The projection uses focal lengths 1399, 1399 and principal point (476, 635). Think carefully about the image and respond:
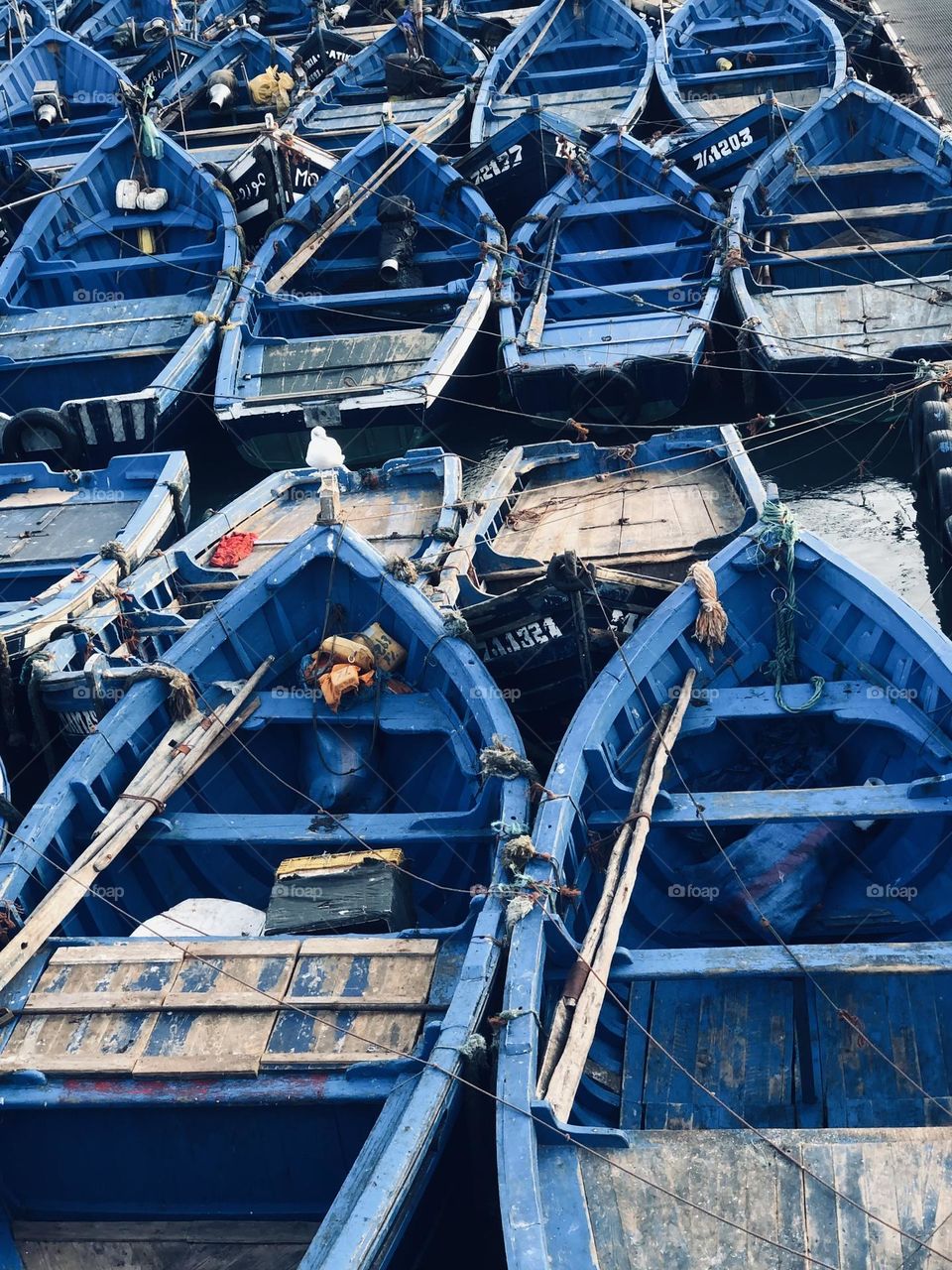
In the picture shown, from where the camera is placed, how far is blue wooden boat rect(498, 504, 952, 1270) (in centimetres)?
741

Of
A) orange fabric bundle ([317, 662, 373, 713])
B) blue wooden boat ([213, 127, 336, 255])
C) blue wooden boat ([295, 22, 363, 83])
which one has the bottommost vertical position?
orange fabric bundle ([317, 662, 373, 713])

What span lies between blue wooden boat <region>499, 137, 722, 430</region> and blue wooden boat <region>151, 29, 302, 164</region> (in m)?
7.10

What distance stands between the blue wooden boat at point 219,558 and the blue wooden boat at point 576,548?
581mm

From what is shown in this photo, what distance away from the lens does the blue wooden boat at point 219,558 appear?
1250 centimetres

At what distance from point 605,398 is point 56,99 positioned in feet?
50.6

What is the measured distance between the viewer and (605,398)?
17.7 meters

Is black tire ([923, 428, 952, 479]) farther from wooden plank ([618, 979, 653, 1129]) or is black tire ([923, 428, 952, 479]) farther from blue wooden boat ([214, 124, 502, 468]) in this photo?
wooden plank ([618, 979, 653, 1129])

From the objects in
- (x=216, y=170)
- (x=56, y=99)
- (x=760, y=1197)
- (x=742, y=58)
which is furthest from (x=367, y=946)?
(x=56, y=99)

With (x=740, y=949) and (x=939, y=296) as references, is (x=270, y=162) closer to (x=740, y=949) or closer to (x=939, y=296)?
(x=939, y=296)

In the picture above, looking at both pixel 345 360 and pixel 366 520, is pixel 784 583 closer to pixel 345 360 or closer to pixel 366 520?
pixel 366 520

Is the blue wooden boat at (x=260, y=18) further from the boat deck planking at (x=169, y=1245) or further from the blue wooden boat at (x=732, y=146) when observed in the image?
the boat deck planking at (x=169, y=1245)

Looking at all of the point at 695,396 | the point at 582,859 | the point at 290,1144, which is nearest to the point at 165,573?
the point at 582,859

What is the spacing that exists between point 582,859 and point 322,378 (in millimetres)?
9741

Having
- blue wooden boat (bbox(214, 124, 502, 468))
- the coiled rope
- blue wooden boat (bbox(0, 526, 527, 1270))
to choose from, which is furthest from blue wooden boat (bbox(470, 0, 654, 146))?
blue wooden boat (bbox(0, 526, 527, 1270))
